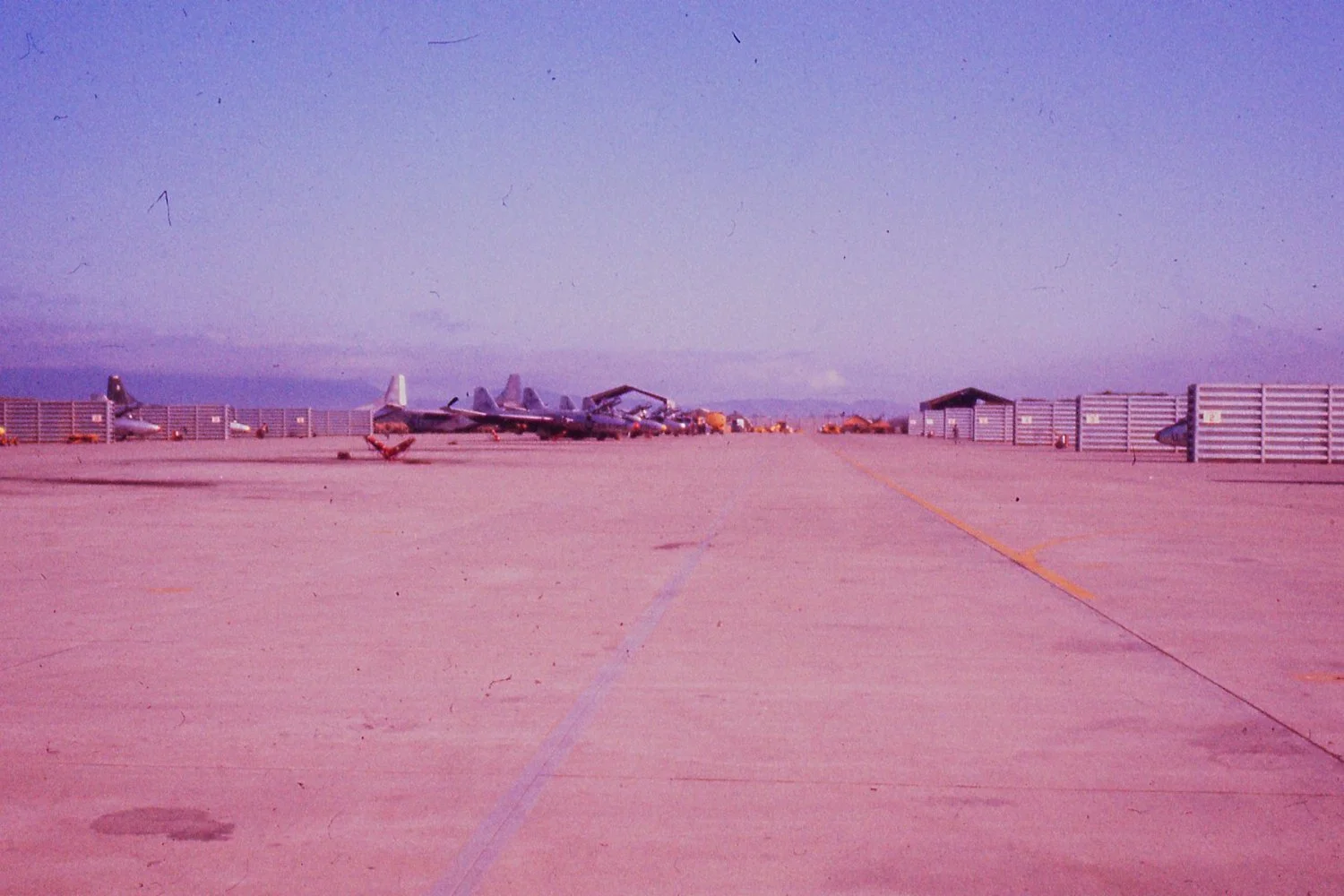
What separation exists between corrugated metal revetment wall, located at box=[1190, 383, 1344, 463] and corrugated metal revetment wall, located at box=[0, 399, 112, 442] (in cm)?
6032

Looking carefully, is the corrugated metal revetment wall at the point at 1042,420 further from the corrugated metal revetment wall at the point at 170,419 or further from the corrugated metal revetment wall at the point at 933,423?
the corrugated metal revetment wall at the point at 170,419

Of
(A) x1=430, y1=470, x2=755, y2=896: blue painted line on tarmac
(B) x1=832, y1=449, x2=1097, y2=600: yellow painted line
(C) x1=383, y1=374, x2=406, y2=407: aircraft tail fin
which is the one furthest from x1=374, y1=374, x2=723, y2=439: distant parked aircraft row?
(A) x1=430, y1=470, x2=755, y2=896: blue painted line on tarmac

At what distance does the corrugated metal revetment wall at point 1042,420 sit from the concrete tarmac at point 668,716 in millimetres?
66304

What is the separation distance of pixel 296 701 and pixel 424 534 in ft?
33.1

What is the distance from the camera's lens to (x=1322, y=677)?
300 inches

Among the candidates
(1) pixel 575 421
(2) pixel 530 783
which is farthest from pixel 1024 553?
(1) pixel 575 421

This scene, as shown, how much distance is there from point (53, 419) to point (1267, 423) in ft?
213

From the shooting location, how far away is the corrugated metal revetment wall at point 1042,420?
79688 millimetres

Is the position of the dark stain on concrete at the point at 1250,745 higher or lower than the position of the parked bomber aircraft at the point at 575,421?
lower

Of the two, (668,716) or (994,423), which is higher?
(994,423)

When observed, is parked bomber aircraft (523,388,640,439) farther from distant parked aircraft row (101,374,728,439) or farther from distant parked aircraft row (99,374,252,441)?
distant parked aircraft row (99,374,252,441)

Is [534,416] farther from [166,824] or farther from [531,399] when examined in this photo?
[166,824]

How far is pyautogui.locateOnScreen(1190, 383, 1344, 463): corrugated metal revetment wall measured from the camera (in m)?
45.1

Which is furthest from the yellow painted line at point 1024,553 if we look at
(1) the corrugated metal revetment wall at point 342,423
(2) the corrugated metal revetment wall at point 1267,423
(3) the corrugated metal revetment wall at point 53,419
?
(1) the corrugated metal revetment wall at point 342,423
